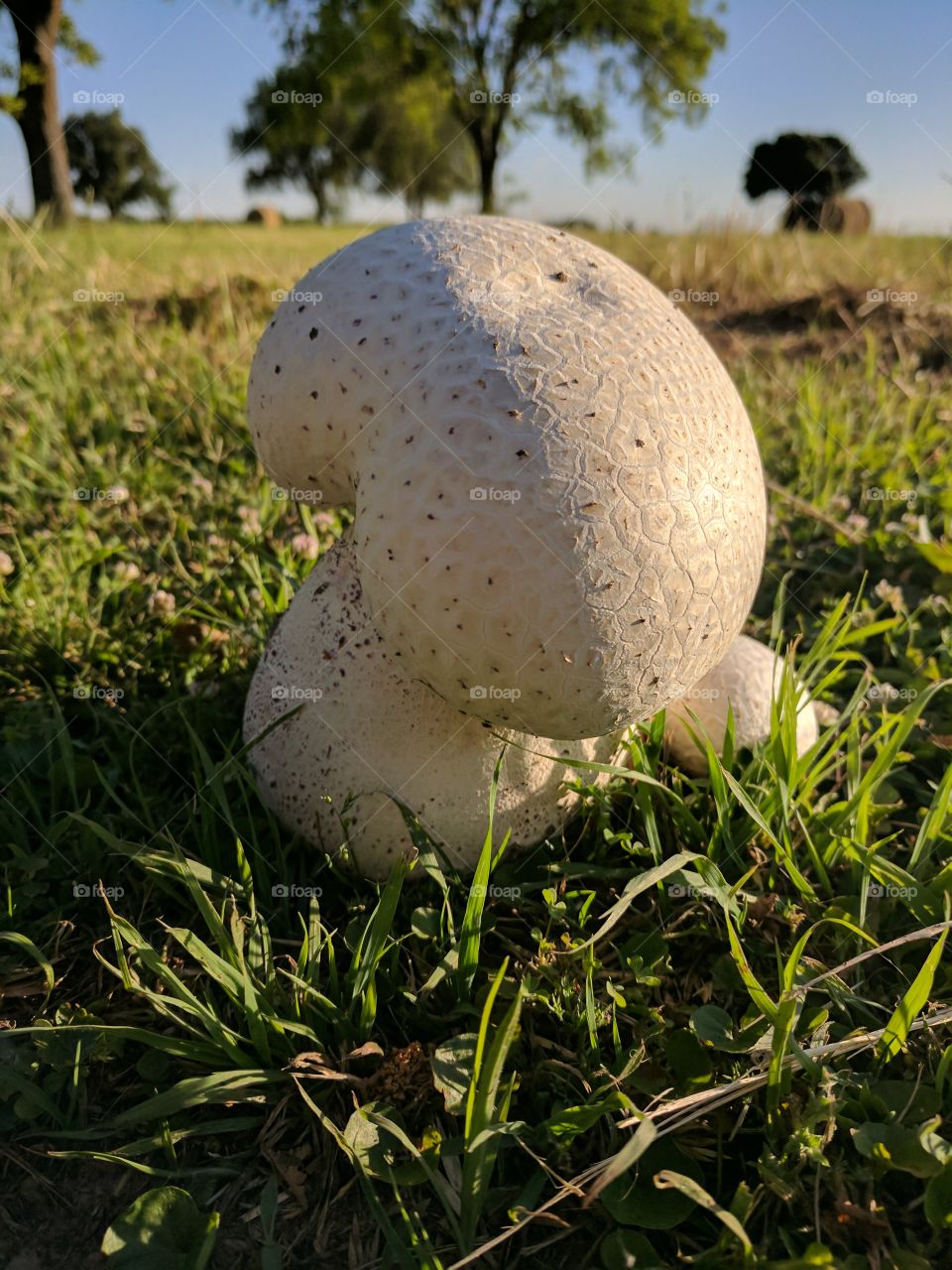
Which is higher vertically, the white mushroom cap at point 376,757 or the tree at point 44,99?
the tree at point 44,99

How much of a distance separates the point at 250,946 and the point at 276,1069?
23 centimetres

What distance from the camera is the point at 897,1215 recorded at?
146 centimetres

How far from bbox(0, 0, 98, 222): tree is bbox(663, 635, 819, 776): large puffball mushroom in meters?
12.5

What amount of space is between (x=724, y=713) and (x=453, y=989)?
0.98 m

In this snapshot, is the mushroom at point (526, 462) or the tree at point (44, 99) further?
the tree at point (44, 99)

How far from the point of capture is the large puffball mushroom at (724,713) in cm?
225

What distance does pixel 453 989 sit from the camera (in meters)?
1.73

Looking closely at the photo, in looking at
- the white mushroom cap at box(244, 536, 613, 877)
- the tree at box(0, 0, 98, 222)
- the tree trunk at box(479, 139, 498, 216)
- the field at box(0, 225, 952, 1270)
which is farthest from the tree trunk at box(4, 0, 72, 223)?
the tree trunk at box(479, 139, 498, 216)

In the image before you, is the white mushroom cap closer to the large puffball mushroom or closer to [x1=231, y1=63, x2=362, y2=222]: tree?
the large puffball mushroom

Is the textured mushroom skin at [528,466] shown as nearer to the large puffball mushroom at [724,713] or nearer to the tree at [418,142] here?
the large puffball mushroom at [724,713]

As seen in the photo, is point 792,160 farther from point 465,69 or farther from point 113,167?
point 113,167

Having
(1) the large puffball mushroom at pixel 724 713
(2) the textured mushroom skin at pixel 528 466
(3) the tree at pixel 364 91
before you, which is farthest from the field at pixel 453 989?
(3) the tree at pixel 364 91

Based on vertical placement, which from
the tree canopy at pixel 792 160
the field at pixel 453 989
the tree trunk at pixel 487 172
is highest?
the tree canopy at pixel 792 160

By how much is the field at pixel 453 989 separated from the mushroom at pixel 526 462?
45 cm
